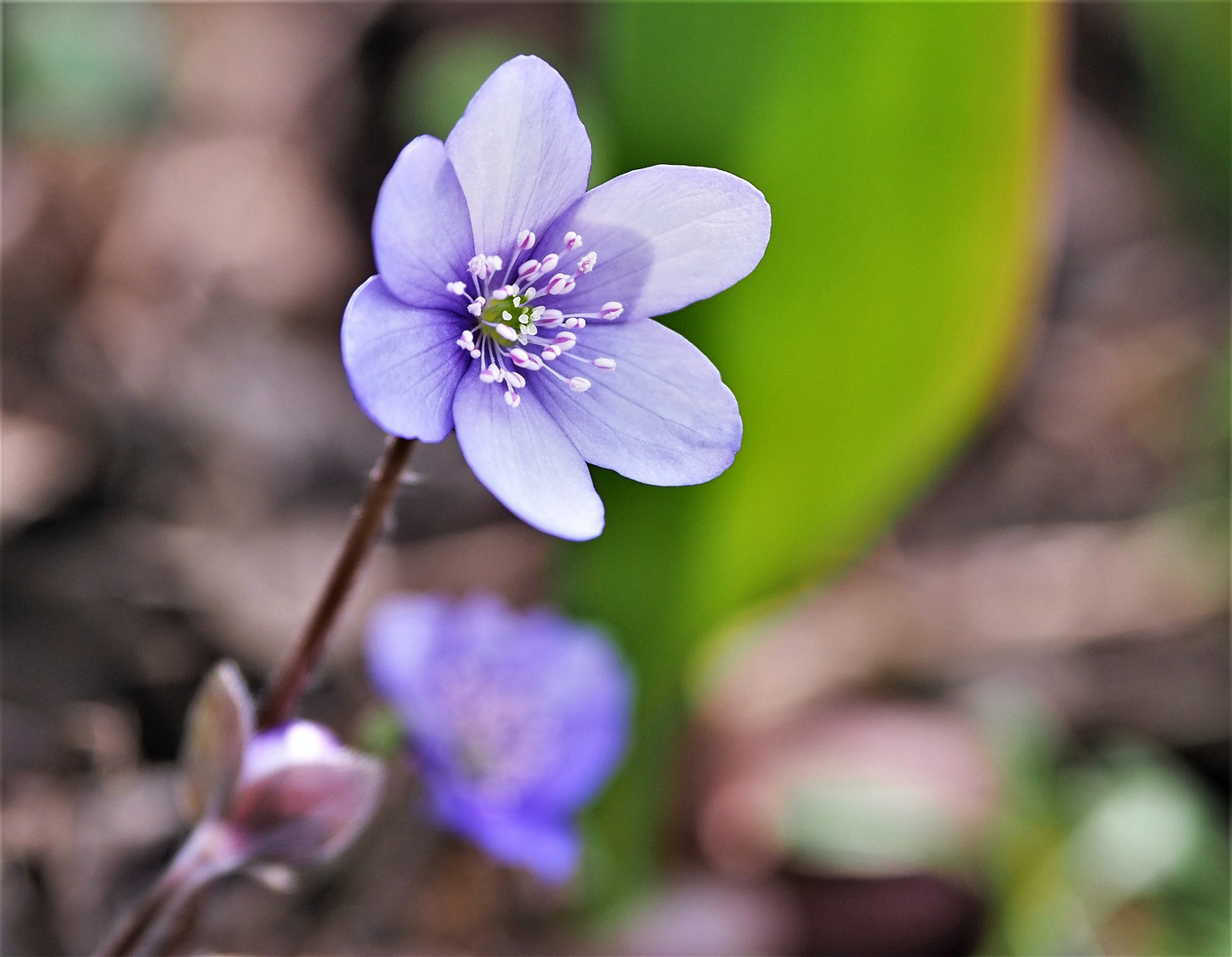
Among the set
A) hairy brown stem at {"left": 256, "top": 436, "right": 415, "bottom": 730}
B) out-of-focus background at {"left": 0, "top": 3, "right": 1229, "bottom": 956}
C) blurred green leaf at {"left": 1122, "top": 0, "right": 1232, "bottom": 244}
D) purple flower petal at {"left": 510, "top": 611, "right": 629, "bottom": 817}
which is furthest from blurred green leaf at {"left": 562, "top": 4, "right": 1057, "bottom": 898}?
blurred green leaf at {"left": 1122, "top": 0, "right": 1232, "bottom": 244}

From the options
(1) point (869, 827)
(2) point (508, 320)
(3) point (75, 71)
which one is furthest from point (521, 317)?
(3) point (75, 71)

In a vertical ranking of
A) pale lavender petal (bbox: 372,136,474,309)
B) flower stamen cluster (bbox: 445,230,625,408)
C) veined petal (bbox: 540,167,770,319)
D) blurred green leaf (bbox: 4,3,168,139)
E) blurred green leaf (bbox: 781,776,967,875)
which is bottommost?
pale lavender petal (bbox: 372,136,474,309)

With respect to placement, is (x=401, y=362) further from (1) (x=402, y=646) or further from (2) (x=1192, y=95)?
(2) (x=1192, y=95)

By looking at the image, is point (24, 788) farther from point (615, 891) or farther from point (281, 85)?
point (281, 85)

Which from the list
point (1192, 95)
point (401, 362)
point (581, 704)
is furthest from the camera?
point (1192, 95)

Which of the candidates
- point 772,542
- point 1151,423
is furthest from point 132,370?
point 1151,423

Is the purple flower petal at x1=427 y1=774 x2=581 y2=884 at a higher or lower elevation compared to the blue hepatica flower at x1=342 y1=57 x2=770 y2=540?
lower

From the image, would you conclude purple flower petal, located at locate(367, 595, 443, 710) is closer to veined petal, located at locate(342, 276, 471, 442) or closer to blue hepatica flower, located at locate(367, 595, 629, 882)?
blue hepatica flower, located at locate(367, 595, 629, 882)
